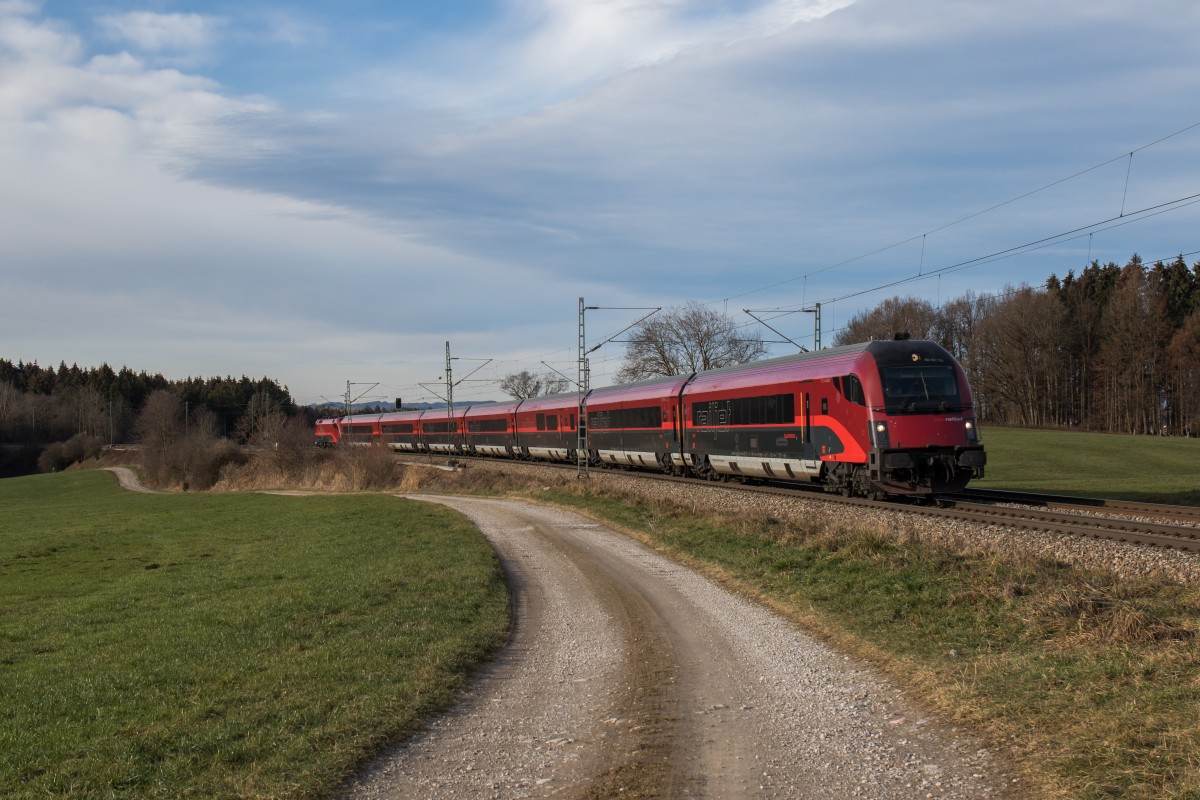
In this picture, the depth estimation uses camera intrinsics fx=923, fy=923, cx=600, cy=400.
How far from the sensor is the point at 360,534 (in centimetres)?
2266

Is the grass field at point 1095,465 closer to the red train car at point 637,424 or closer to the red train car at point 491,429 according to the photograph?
the red train car at point 637,424

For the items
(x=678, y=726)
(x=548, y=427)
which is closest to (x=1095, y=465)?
(x=548, y=427)

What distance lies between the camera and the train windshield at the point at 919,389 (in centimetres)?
2050

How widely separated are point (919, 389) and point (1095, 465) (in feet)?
110

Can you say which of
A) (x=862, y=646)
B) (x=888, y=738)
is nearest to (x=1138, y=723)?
(x=888, y=738)

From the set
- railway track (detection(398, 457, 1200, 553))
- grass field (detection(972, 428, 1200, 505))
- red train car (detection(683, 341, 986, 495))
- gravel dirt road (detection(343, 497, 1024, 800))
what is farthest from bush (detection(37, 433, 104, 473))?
gravel dirt road (detection(343, 497, 1024, 800))

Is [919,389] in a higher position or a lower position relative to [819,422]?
higher

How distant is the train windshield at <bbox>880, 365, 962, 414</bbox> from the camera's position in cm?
2050

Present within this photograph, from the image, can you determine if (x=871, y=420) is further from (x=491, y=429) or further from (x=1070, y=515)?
(x=491, y=429)

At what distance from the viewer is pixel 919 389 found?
2078 cm

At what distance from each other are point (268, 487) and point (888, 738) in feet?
173

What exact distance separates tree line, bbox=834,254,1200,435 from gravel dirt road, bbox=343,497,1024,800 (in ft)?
231

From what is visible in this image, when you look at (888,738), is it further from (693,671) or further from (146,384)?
(146,384)

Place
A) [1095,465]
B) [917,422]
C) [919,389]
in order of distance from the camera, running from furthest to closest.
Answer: [1095,465]
[919,389]
[917,422]
